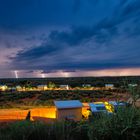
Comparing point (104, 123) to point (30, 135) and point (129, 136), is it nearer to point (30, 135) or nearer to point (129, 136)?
point (129, 136)

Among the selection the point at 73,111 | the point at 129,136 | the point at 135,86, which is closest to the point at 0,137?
the point at 129,136

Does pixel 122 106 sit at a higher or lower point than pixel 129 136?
higher

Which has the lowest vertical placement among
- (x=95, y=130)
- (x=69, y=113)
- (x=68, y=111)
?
(x=69, y=113)

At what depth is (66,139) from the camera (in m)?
5.20

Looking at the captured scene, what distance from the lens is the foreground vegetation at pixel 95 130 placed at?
480 cm

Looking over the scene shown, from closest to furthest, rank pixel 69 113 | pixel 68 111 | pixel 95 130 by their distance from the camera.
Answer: pixel 95 130 < pixel 68 111 < pixel 69 113

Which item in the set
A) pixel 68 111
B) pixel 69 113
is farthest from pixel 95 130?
A: pixel 69 113

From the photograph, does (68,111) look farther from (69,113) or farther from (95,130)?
(95,130)

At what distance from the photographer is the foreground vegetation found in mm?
4805

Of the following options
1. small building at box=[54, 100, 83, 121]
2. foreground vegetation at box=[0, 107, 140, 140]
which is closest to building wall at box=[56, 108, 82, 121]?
small building at box=[54, 100, 83, 121]

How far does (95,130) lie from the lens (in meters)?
4.99

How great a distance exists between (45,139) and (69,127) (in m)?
0.66

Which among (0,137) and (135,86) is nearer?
(0,137)

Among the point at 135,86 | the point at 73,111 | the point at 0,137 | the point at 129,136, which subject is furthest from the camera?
the point at 73,111
